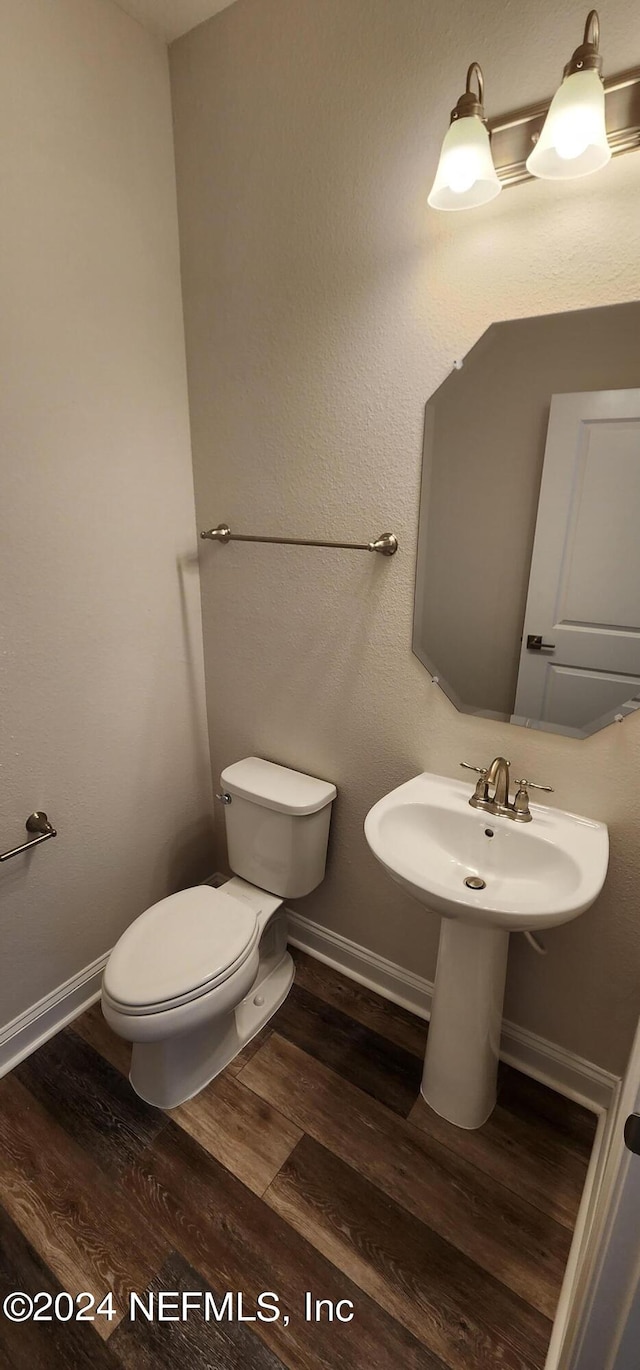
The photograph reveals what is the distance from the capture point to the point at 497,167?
106cm

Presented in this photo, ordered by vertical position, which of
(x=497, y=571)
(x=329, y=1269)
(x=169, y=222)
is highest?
(x=169, y=222)

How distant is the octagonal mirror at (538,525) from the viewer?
3.57 feet

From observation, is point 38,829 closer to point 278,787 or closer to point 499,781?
point 278,787

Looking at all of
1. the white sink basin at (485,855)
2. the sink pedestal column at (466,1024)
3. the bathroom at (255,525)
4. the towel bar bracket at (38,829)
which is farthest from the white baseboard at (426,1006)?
the towel bar bracket at (38,829)

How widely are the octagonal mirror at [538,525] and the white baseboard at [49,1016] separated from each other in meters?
1.37

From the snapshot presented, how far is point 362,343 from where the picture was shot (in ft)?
4.31

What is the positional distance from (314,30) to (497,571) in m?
1.21

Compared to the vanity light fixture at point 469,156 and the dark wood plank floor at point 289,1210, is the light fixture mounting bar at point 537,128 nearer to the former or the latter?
the vanity light fixture at point 469,156

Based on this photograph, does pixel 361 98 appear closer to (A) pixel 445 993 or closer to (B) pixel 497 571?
(B) pixel 497 571

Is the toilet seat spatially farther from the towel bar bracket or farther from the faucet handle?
the faucet handle

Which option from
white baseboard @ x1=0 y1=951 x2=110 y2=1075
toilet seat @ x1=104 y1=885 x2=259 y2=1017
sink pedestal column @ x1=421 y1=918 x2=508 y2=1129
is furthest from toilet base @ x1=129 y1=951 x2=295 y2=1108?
sink pedestal column @ x1=421 y1=918 x2=508 y2=1129

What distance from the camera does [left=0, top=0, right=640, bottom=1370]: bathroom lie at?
3.59ft

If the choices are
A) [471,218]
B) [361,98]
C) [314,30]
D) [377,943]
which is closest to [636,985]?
[377,943]

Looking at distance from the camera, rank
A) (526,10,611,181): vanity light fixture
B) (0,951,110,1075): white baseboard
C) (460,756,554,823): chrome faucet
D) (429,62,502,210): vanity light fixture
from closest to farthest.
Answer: (526,10,611,181): vanity light fixture
(429,62,502,210): vanity light fixture
(460,756,554,823): chrome faucet
(0,951,110,1075): white baseboard
